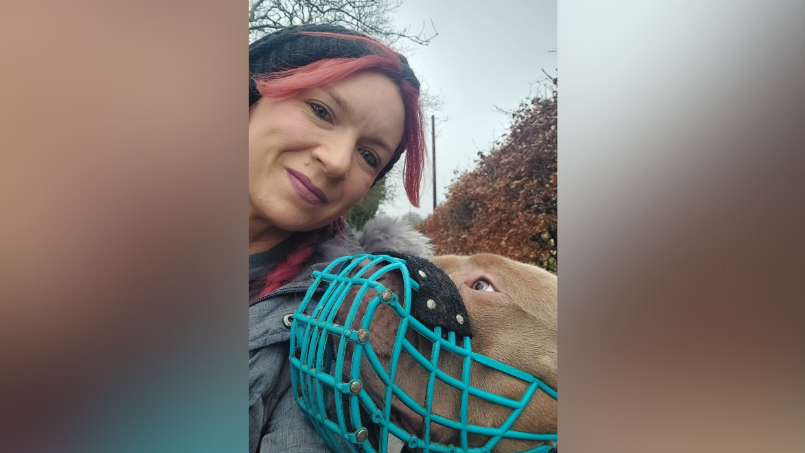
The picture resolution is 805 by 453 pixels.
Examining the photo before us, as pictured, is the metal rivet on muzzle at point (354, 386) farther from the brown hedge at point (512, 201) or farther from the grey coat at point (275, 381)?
the brown hedge at point (512, 201)

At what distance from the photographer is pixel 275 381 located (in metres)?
0.65

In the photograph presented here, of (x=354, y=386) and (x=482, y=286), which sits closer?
(x=354, y=386)

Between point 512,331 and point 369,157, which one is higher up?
point 369,157

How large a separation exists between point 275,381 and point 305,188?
0.94 feet

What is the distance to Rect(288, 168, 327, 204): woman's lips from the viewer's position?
2.19ft

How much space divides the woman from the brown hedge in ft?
0.46

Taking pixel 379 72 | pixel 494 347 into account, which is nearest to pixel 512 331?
pixel 494 347

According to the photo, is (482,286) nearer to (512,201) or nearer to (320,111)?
(512,201)
